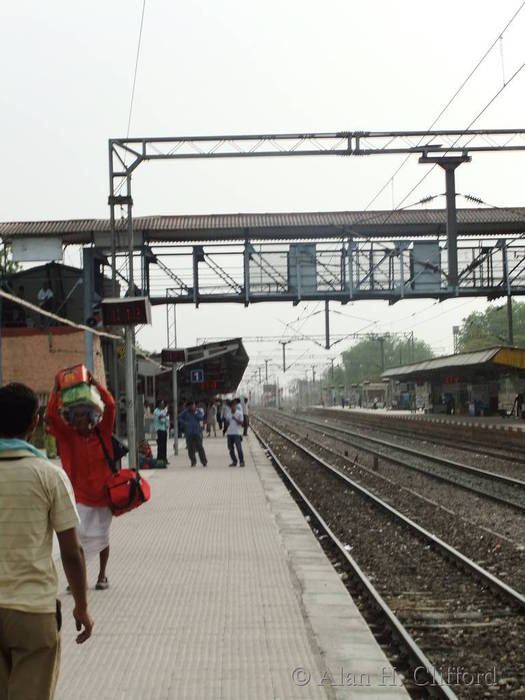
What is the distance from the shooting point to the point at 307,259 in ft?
94.5

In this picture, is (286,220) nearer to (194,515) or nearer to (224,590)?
(194,515)

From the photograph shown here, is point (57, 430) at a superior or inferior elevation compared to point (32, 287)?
inferior

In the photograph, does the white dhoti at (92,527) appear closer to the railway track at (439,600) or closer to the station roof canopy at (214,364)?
the railway track at (439,600)

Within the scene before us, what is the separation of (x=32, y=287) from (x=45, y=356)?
8.09m

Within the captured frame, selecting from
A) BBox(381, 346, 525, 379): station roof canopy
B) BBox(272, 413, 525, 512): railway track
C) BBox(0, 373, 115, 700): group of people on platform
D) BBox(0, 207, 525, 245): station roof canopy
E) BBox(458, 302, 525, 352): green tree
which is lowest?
BBox(272, 413, 525, 512): railway track

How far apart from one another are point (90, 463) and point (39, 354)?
1557cm

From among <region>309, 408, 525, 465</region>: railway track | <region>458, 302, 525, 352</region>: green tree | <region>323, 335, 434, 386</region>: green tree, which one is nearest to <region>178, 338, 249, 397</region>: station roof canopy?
<region>309, 408, 525, 465</region>: railway track

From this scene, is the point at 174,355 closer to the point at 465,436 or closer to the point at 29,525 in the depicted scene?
the point at 465,436

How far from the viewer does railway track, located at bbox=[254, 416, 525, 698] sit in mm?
5785

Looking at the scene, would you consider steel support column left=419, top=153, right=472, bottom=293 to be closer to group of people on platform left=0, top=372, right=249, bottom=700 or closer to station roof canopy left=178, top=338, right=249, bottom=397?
station roof canopy left=178, top=338, right=249, bottom=397

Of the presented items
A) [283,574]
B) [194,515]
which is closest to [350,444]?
[194,515]

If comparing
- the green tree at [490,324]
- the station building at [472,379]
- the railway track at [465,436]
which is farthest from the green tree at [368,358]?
the railway track at [465,436]

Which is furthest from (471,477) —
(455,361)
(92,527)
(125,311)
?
(455,361)

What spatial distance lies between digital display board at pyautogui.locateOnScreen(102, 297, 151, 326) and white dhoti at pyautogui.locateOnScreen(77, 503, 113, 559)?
5.52 metres
